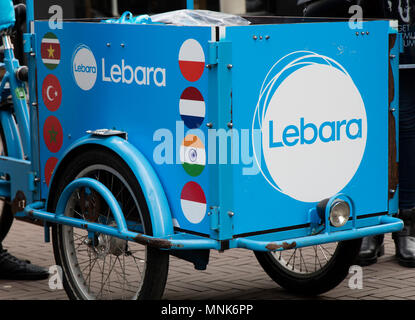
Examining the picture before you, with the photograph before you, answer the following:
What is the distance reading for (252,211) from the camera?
349 centimetres

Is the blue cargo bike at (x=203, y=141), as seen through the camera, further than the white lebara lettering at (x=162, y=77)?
No

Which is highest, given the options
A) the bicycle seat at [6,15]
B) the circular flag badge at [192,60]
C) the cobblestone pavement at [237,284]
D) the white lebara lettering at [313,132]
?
the bicycle seat at [6,15]

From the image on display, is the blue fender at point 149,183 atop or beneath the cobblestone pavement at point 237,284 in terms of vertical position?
atop

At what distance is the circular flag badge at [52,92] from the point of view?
4.08 m

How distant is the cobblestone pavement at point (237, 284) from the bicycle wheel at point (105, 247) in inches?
16.8

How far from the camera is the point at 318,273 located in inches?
171

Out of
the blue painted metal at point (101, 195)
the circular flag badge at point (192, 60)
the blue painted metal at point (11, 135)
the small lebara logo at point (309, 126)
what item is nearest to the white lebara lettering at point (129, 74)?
the circular flag badge at point (192, 60)

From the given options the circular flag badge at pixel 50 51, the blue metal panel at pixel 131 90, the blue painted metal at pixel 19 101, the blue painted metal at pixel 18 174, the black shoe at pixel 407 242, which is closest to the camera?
the blue metal panel at pixel 131 90

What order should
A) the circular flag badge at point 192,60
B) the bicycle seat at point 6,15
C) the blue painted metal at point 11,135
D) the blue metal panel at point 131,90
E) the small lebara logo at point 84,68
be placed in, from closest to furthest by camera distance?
the circular flag badge at point 192,60, the blue metal panel at point 131,90, the small lebara logo at point 84,68, the bicycle seat at point 6,15, the blue painted metal at point 11,135

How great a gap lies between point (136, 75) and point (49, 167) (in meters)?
0.80

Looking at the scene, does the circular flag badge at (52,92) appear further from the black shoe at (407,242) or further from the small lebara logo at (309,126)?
the black shoe at (407,242)

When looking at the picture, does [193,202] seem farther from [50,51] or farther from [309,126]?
[50,51]

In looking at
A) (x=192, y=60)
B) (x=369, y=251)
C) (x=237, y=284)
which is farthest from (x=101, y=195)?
(x=369, y=251)

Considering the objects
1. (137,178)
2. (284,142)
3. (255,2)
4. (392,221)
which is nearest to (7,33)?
(137,178)
